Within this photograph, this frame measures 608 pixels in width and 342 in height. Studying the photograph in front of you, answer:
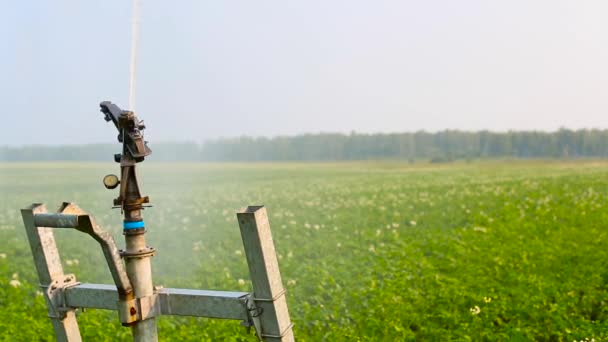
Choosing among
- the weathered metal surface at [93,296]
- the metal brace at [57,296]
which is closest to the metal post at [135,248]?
the weathered metal surface at [93,296]

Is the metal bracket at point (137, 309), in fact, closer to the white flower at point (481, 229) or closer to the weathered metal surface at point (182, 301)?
the weathered metal surface at point (182, 301)

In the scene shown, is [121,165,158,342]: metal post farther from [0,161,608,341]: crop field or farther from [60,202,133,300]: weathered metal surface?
[0,161,608,341]: crop field

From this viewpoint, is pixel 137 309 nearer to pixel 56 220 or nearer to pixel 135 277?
pixel 135 277

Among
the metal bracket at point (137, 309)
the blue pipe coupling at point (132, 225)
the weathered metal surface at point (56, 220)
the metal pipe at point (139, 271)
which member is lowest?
the metal bracket at point (137, 309)

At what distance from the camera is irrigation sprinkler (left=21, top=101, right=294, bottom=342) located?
2.33m

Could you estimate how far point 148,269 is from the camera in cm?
262

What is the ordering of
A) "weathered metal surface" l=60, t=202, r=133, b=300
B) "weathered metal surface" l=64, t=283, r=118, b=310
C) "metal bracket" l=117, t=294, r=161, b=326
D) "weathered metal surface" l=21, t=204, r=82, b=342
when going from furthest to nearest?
"weathered metal surface" l=21, t=204, r=82, b=342 → "weathered metal surface" l=64, t=283, r=118, b=310 → "metal bracket" l=117, t=294, r=161, b=326 → "weathered metal surface" l=60, t=202, r=133, b=300

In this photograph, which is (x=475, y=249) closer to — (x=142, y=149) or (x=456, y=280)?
(x=456, y=280)

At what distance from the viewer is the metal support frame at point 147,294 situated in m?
2.32

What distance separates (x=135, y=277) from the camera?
8.54 feet

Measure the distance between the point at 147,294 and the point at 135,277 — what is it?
0.29ft

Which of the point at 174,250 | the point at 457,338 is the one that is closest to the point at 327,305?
the point at 457,338

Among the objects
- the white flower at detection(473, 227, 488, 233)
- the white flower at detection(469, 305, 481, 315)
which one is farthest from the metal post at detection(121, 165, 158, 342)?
the white flower at detection(473, 227, 488, 233)

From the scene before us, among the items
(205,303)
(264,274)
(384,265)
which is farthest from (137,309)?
(384,265)
